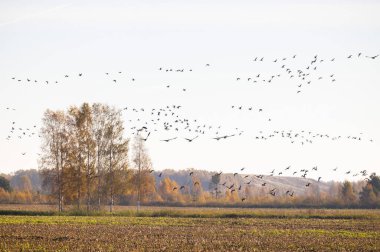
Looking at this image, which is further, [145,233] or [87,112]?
→ [87,112]

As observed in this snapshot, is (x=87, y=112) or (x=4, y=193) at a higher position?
(x=87, y=112)

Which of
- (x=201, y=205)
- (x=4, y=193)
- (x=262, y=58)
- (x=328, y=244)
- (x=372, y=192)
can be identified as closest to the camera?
(x=328, y=244)

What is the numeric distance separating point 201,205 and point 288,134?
3279 inches

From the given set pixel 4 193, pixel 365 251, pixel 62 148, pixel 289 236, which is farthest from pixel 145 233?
pixel 4 193

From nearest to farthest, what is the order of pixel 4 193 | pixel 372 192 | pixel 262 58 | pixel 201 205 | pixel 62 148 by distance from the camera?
pixel 262 58 → pixel 62 148 → pixel 372 192 → pixel 201 205 → pixel 4 193

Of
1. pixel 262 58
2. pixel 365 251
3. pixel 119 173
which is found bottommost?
pixel 365 251

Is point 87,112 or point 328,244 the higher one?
point 87,112

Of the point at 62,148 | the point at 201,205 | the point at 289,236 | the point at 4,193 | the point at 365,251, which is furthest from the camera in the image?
the point at 4,193

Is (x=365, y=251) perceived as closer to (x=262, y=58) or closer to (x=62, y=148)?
(x=262, y=58)

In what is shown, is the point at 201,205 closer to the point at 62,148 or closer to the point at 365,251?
the point at 62,148

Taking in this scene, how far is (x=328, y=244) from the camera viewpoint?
34.5 meters

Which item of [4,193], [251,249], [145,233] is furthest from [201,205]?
[251,249]

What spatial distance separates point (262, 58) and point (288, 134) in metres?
5.95

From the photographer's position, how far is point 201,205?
122 metres
